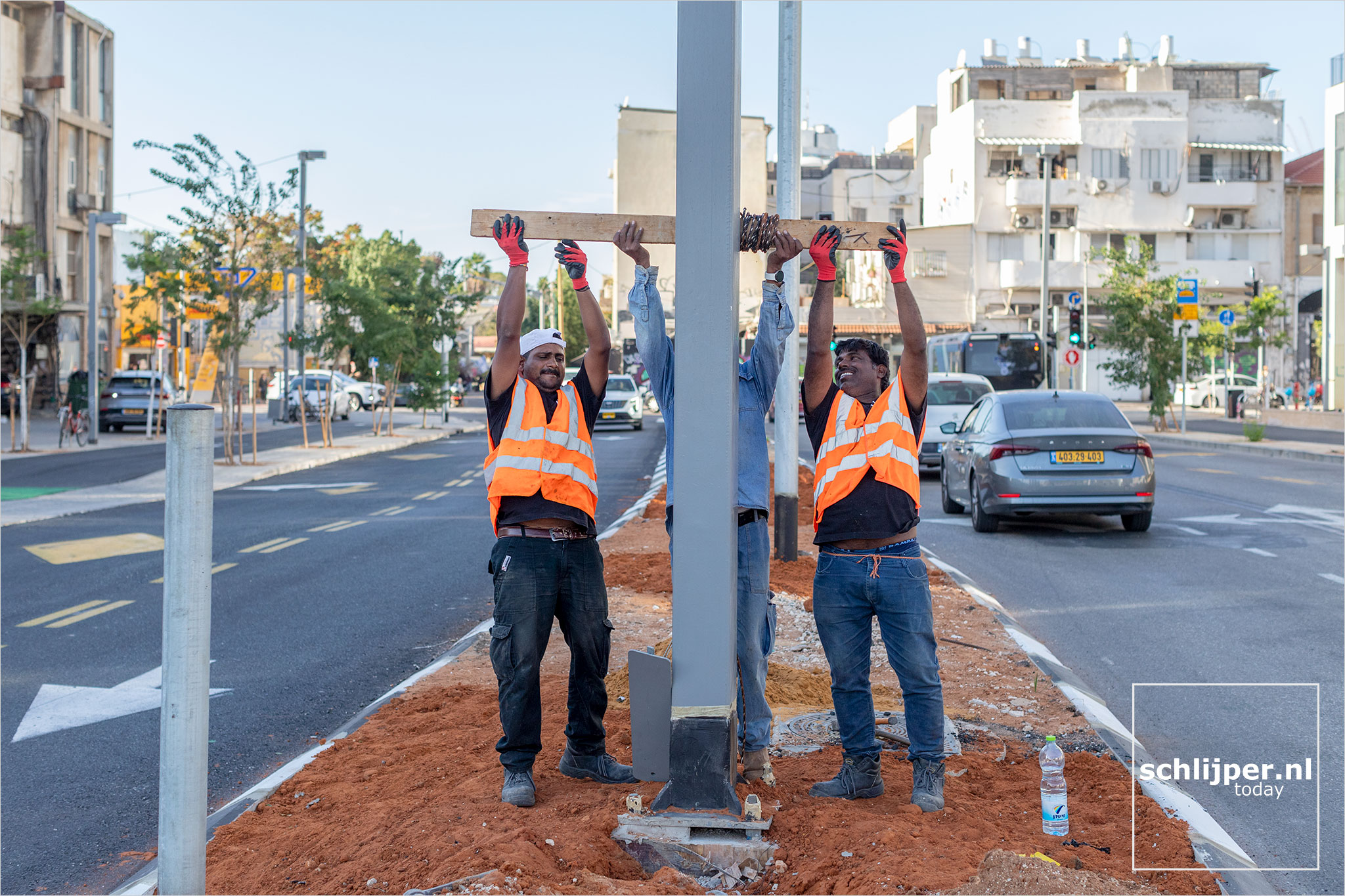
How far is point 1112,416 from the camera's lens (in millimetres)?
14422

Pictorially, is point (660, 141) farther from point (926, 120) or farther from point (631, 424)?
point (631, 424)

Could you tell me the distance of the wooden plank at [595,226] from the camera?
15.1ft

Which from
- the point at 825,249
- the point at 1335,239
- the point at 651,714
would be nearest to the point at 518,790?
the point at 651,714

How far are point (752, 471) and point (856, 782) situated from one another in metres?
1.19

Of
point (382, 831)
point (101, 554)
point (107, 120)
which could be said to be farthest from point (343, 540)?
point (107, 120)

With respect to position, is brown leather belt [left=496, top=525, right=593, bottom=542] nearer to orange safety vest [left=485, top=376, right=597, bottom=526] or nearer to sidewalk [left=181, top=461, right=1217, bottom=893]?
orange safety vest [left=485, top=376, right=597, bottom=526]

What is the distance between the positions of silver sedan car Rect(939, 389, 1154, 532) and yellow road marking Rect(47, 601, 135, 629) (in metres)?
8.21

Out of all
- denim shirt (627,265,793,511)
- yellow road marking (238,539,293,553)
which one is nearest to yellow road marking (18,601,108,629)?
yellow road marking (238,539,293,553)

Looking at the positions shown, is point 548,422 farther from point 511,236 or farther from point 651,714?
point 651,714

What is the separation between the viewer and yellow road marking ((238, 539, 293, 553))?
13443 millimetres

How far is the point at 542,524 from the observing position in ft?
16.0

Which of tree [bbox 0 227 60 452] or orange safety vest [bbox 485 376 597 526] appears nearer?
orange safety vest [bbox 485 376 597 526]

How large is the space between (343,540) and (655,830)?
1076 centimetres

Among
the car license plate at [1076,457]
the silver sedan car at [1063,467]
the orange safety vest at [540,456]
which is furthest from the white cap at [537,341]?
the car license plate at [1076,457]
